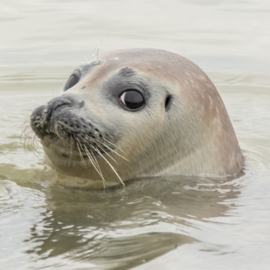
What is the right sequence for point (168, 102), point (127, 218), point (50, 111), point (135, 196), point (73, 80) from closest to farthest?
point (127, 218) → point (50, 111) → point (135, 196) → point (168, 102) → point (73, 80)

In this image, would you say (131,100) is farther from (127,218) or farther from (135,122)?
(127,218)

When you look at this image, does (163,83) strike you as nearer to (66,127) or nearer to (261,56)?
(66,127)

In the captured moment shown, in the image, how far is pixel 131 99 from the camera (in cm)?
446

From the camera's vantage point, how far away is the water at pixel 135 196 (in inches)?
134

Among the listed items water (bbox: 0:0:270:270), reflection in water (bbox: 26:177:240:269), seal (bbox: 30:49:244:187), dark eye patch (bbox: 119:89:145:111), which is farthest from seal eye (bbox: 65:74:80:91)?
reflection in water (bbox: 26:177:240:269)

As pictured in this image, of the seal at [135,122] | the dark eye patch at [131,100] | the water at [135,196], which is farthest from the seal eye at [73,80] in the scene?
the water at [135,196]

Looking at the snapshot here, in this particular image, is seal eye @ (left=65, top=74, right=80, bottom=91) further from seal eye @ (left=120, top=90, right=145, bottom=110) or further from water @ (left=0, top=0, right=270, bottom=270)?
water @ (left=0, top=0, right=270, bottom=270)

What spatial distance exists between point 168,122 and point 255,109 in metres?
2.96

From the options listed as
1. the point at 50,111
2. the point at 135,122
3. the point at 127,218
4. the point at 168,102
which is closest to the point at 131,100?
the point at 135,122

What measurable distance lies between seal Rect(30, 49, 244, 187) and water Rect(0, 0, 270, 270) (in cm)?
15

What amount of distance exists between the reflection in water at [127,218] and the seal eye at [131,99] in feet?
1.82

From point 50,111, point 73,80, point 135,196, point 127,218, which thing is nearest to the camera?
point 127,218

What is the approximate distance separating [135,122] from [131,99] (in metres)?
0.16

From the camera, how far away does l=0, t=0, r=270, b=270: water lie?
3.40 meters
